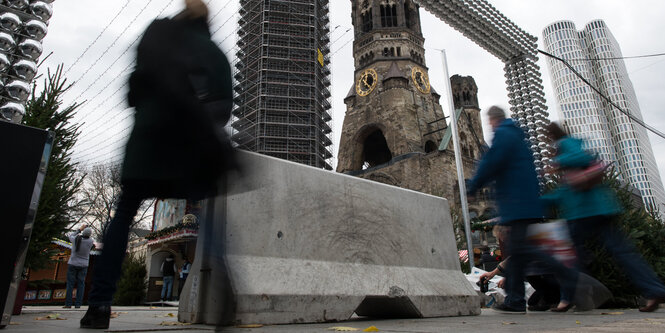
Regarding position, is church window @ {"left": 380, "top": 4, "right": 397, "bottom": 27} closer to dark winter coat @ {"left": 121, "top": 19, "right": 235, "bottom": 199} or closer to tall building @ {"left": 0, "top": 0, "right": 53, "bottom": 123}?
tall building @ {"left": 0, "top": 0, "right": 53, "bottom": 123}

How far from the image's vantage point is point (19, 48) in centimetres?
514

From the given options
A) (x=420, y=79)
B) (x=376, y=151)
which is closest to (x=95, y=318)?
(x=420, y=79)

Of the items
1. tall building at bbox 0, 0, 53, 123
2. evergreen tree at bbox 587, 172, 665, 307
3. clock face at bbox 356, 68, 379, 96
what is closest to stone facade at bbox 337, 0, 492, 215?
clock face at bbox 356, 68, 379, 96

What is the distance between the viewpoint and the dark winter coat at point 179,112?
5.98 feet

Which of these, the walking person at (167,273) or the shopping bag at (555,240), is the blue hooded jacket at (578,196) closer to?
the shopping bag at (555,240)

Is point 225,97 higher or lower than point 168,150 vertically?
higher

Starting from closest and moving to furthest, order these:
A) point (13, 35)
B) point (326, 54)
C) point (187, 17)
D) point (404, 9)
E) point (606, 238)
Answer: point (187, 17) → point (606, 238) → point (13, 35) → point (326, 54) → point (404, 9)

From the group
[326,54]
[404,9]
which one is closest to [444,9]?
[326,54]

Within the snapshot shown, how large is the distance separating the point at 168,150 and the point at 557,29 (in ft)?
368

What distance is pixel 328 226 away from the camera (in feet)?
10.7

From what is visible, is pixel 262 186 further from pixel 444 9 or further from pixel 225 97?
pixel 444 9

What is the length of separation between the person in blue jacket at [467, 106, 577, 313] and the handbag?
2.42 ft

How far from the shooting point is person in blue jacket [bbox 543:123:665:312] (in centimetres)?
328

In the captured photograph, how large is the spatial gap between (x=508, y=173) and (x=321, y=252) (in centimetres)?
157
